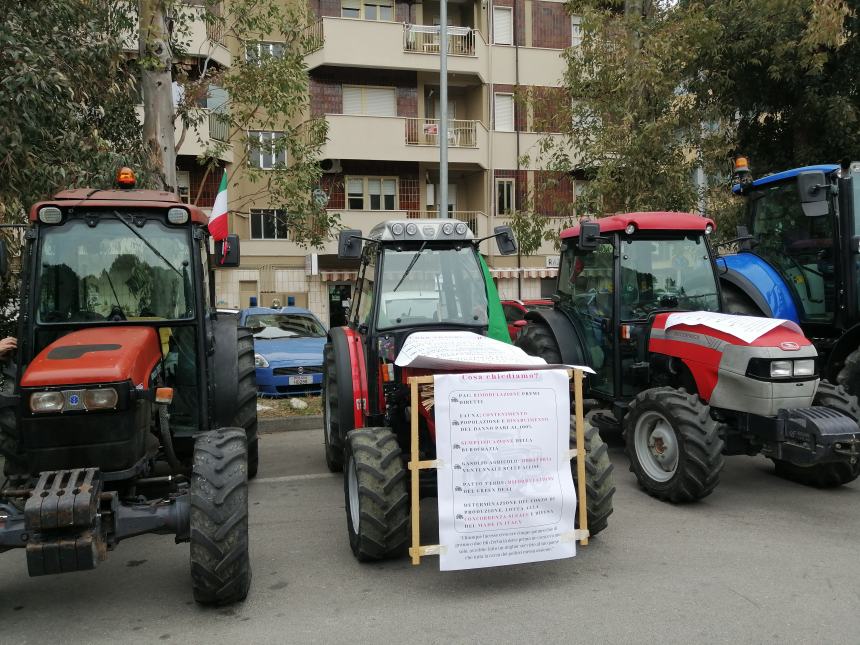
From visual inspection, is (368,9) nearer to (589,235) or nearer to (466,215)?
(466,215)

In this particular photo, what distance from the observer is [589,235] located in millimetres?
6496

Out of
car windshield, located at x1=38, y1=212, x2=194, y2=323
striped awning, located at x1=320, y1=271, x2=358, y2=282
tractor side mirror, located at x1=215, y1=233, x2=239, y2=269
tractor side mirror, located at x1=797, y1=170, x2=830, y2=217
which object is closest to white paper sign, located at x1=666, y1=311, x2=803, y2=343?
tractor side mirror, located at x1=797, y1=170, x2=830, y2=217

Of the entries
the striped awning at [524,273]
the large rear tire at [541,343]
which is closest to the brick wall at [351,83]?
the striped awning at [524,273]

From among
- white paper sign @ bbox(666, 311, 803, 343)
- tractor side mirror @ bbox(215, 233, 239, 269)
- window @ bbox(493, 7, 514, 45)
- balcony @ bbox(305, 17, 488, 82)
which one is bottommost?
white paper sign @ bbox(666, 311, 803, 343)

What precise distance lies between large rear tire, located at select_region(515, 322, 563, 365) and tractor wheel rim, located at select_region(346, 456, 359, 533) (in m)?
3.16

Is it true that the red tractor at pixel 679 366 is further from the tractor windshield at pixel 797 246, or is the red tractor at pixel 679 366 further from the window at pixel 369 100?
the window at pixel 369 100

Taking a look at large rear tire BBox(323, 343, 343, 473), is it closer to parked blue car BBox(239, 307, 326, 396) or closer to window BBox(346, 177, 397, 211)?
parked blue car BBox(239, 307, 326, 396)

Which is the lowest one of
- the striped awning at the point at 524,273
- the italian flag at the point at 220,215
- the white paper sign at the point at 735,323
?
the white paper sign at the point at 735,323

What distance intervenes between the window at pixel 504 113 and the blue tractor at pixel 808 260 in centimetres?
1743

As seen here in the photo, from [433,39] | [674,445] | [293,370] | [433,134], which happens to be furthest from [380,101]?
[674,445]

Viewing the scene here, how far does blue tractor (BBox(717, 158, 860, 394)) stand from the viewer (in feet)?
22.4

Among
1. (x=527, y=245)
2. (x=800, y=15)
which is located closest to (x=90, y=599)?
(x=527, y=245)

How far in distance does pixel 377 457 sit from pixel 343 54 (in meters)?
20.7

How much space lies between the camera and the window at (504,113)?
81.7 ft
